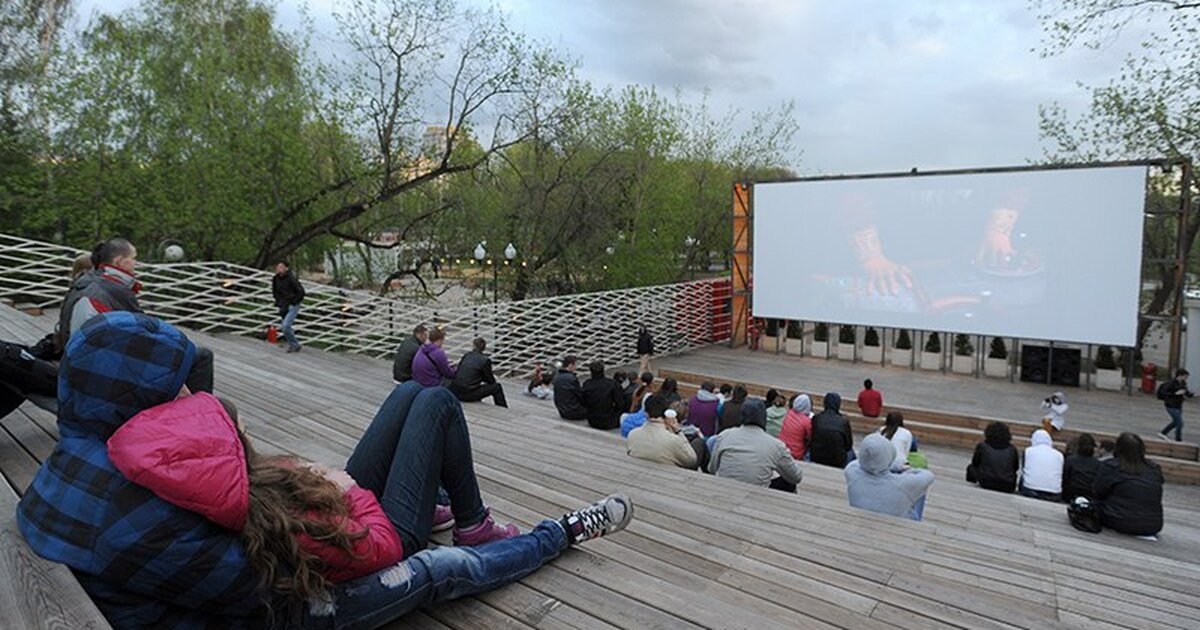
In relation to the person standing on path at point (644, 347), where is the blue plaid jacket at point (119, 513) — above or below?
above

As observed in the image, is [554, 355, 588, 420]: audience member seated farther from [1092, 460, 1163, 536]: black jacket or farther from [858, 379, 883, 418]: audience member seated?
[858, 379, 883, 418]: audience member seated

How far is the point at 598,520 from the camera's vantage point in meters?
2.21

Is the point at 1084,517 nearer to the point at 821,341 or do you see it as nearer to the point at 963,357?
the point at 963,357

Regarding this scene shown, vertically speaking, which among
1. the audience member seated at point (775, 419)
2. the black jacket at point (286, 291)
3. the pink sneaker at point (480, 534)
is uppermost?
the black jacket at point (286, 291)

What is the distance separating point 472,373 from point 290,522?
14.7 feet

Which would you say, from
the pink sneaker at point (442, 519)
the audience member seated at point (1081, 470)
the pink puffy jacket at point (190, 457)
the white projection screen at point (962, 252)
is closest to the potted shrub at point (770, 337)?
the white projection screen at point (962, 252)

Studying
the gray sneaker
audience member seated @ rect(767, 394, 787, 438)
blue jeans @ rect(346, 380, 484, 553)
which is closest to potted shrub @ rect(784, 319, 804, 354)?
audience member seated @ rect(767, 394, 787, 438)

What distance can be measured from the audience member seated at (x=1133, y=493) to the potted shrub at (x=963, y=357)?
10.2 meters

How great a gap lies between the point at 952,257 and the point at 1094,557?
37.7 feet

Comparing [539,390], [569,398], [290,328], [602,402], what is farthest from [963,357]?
[290,328]

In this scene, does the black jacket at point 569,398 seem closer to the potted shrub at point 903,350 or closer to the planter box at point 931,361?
the potted shrub at point 903,350

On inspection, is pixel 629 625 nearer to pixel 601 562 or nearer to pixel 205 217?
pixel 601 562

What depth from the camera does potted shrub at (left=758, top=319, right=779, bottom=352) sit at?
15756mm

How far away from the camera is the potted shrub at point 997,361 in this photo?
13.1 metres
